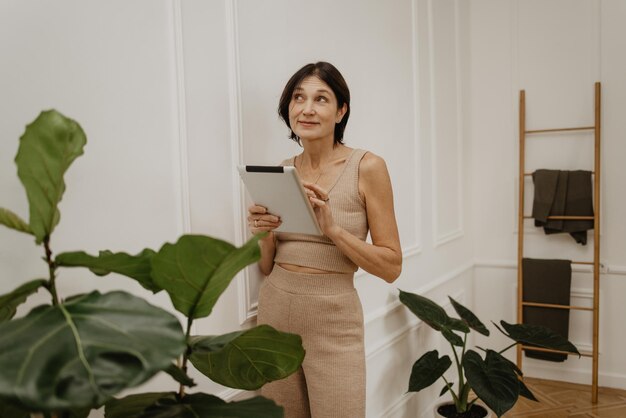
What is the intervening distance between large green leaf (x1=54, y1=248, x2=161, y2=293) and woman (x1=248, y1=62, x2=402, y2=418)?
2.66 ft

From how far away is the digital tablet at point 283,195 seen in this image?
1450mm

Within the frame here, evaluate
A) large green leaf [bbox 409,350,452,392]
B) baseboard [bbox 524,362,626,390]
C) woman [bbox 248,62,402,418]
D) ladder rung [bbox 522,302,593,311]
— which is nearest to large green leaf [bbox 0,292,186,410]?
woman [bbox 248,62,402,418]

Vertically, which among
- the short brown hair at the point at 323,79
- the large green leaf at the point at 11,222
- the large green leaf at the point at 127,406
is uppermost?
the short brown hair at the point at 323,79

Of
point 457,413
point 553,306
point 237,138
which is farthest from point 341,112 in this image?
point 553,306

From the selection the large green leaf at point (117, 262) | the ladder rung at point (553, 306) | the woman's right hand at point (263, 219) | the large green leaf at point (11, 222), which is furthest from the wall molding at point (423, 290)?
the large green leaf at point (11, 222)

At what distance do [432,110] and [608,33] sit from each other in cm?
148

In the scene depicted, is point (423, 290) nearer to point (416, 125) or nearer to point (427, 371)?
point (427, 371)

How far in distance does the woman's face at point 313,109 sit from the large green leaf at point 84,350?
1.12 meters

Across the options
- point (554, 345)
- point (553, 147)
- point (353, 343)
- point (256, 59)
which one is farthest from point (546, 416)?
point (256, 59)

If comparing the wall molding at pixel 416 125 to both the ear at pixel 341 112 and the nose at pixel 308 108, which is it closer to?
the ear at pixel 341 112

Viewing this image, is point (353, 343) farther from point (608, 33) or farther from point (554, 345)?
point (608, 33)

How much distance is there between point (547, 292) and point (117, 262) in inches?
146

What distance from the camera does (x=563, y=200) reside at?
3.86 metres

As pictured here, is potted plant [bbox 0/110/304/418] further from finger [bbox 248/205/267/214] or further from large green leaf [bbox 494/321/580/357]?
large green leaf [bbox 494/321/580/357]
